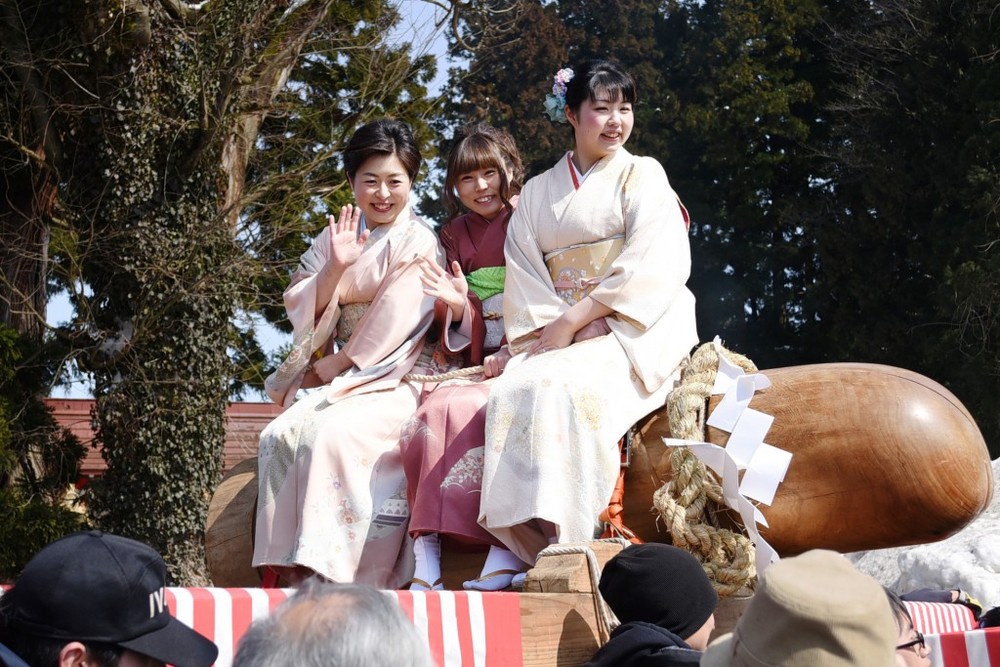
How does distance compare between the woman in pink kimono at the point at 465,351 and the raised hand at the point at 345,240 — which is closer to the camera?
the woman in pink kimono at the point at 465,351

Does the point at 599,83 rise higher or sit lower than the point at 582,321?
higher

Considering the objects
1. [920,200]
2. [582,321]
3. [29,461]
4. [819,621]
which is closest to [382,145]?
[582,321]

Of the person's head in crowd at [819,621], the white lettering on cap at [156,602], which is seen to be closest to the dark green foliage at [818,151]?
the white lettering on cap at [156,602]

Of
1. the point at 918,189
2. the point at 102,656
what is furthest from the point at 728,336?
the point at 102,656

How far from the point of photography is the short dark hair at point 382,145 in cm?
430

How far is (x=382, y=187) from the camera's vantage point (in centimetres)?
437

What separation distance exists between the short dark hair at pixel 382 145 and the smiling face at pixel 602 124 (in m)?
0.69

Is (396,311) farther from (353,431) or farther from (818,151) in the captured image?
(818,151)

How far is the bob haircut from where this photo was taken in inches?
175

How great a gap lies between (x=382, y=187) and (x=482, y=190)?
0.41m

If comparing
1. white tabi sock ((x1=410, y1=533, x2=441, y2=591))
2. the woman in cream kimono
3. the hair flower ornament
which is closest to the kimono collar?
the woman in cream kimono

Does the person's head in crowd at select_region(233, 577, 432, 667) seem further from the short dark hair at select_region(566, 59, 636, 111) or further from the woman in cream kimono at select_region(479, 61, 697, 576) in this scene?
the short dark hair at select_region(566, 59, 636, 111)

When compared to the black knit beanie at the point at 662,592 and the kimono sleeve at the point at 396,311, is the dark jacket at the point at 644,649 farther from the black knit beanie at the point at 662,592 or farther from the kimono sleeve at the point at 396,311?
the kimono sleeve at the point at 396,311

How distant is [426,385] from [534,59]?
22444mm
